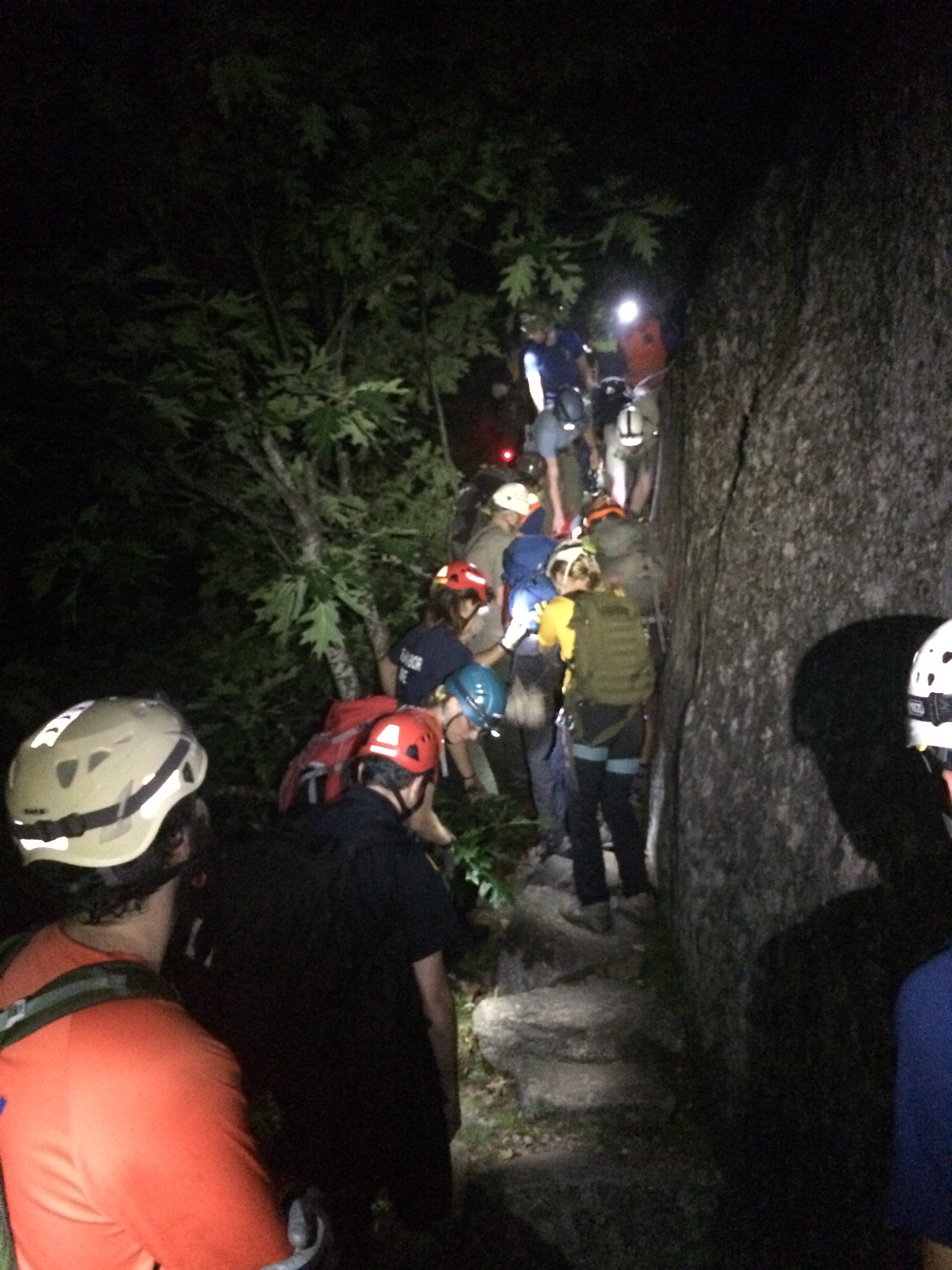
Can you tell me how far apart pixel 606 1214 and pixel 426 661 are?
320 cm

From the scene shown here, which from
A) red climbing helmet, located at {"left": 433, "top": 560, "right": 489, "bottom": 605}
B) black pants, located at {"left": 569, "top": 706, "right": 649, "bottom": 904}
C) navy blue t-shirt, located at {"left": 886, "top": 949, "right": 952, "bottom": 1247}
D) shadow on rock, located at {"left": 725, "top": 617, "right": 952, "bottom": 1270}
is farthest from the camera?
red climbing helmet, located at {"left": 433, "top": 560, "right": 489, "bottom": 605}

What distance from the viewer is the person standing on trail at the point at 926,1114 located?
4.70 ft

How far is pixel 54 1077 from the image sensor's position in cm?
133

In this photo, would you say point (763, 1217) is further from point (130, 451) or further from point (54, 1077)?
point (130, 451)

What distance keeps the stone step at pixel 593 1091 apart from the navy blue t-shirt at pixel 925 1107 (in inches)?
103

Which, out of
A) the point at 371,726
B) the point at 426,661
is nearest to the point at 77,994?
the point at 371,726

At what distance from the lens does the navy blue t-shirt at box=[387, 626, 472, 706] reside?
510 centimetres

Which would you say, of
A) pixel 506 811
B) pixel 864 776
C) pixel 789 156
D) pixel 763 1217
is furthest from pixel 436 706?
pixel 789 156

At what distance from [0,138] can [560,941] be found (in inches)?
232

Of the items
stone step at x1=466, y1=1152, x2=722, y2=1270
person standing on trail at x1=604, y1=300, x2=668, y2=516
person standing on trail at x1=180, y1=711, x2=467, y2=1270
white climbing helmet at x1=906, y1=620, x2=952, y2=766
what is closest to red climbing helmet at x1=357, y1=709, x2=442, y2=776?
person standing on trail at x1=180, y1=711, x2=467, y2=1270

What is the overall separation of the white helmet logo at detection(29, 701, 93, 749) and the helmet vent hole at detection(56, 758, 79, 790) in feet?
0.19

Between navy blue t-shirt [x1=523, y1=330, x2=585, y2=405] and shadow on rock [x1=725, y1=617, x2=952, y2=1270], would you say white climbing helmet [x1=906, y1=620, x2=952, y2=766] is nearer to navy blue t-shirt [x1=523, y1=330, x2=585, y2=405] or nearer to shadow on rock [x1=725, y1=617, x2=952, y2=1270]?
shadow on rock [x1=725, y1=617, x2=952, y2=1270]

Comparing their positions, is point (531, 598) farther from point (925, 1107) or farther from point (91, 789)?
point (925, 1107)

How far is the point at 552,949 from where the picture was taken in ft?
16.1
